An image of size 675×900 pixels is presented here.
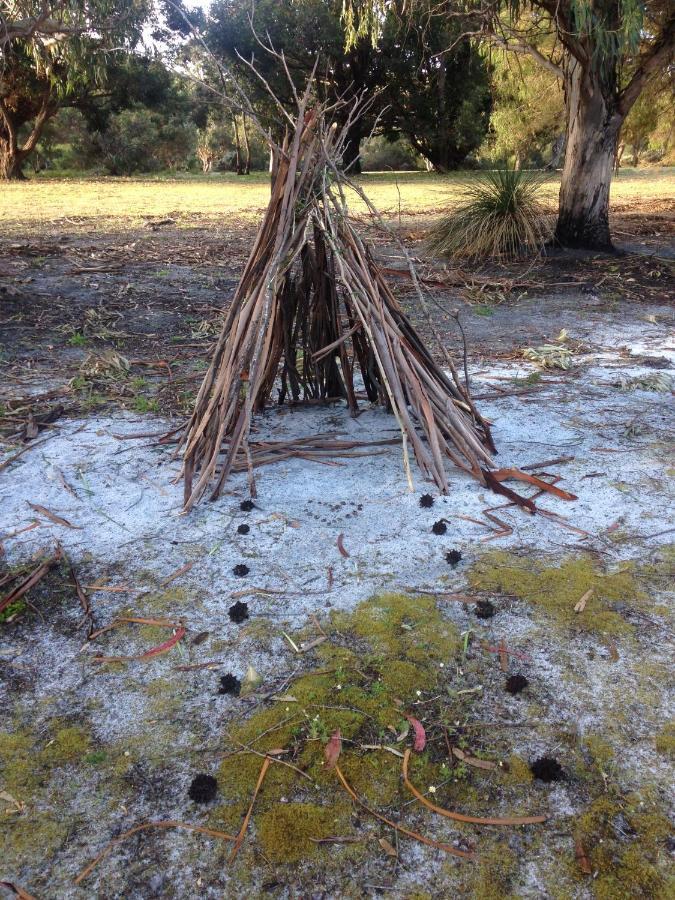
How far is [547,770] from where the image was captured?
4.96 ft

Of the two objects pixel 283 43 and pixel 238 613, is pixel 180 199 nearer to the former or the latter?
pixel 283 43

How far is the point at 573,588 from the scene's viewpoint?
2.14 metres

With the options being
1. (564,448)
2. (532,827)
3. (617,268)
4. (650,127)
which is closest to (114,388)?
(564,448)

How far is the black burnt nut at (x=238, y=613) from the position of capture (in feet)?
6.63

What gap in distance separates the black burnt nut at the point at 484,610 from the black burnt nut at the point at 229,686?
28.2 inches

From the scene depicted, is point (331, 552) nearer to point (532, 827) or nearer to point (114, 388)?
point (532, 827)

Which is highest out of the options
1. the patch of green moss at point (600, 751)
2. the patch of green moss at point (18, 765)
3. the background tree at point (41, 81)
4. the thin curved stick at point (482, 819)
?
the background tree at point (41, 81)

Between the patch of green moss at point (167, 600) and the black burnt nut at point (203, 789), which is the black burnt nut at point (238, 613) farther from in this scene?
the black burnt nut at point (203, 789)

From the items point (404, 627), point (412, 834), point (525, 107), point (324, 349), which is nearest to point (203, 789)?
point (412, 834)

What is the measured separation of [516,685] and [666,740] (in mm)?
348

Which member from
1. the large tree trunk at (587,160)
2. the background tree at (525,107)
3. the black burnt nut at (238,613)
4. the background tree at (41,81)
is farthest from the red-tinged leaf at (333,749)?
the background tree at (41,81)

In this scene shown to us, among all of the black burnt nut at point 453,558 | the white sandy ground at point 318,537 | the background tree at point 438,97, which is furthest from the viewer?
the background tree at point 438,97

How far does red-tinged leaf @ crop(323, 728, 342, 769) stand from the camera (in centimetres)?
157

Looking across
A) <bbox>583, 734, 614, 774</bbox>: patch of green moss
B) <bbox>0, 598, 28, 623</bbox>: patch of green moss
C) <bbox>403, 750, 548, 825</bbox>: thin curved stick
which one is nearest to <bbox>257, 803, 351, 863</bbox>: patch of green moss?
<bbox>403, 750, 548, 825</bbox>: thin curved stick
